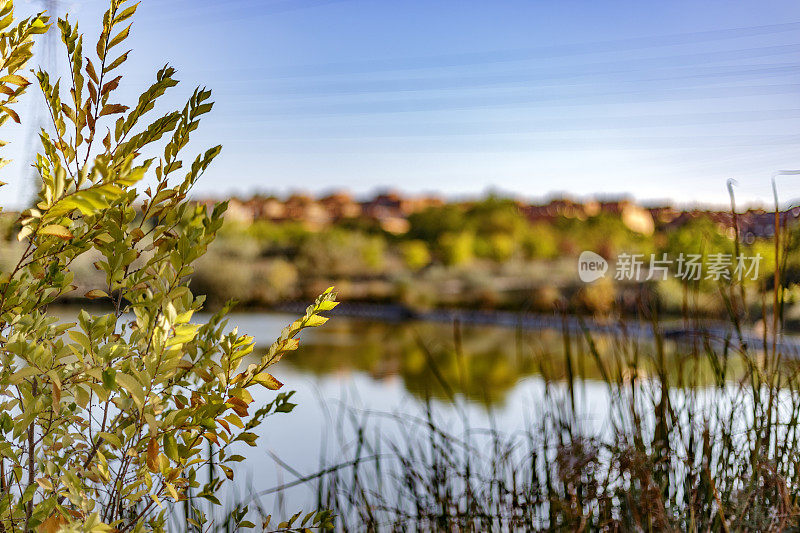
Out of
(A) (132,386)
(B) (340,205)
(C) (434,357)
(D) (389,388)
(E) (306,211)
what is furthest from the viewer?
(B) (340,205)

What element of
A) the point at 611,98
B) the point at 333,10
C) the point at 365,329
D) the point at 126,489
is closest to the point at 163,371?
the point at 126,489

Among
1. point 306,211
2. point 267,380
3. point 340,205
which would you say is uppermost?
point 340,205

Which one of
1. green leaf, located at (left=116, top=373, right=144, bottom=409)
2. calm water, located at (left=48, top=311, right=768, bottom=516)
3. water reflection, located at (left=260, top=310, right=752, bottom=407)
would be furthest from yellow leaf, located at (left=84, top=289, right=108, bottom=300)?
water reflection, located at (left=260, top=310, right=752, bottom=407)

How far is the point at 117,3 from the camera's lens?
69 cm

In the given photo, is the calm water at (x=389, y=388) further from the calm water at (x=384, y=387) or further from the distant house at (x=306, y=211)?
the distant house at (x=306, y=211)

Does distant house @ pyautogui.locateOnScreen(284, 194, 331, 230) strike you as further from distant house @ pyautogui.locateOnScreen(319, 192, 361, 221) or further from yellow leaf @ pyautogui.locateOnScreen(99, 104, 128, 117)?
yellow leaf @ pyautogui.locateOnScreen(99, 104, 128, 117)

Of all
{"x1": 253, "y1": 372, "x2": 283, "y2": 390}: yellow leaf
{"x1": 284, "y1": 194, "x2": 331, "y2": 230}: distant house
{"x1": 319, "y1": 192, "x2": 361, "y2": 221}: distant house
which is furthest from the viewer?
{"x1": 319, "y1": 192, "x2": 361, "y2": 221}: distant house

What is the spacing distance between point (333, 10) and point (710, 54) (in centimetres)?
658

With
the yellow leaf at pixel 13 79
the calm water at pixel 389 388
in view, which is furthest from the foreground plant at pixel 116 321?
the calm water at pixel 389 388

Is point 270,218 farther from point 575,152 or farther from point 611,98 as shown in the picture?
point 611,98

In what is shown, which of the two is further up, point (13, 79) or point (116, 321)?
point (13, 79)

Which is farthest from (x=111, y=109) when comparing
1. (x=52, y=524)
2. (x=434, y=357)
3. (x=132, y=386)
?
(x=434, y=357)

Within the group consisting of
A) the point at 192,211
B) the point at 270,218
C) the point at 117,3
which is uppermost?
the point at 270,218

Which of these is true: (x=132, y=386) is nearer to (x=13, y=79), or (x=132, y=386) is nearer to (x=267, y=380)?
(x=267, y=380)
